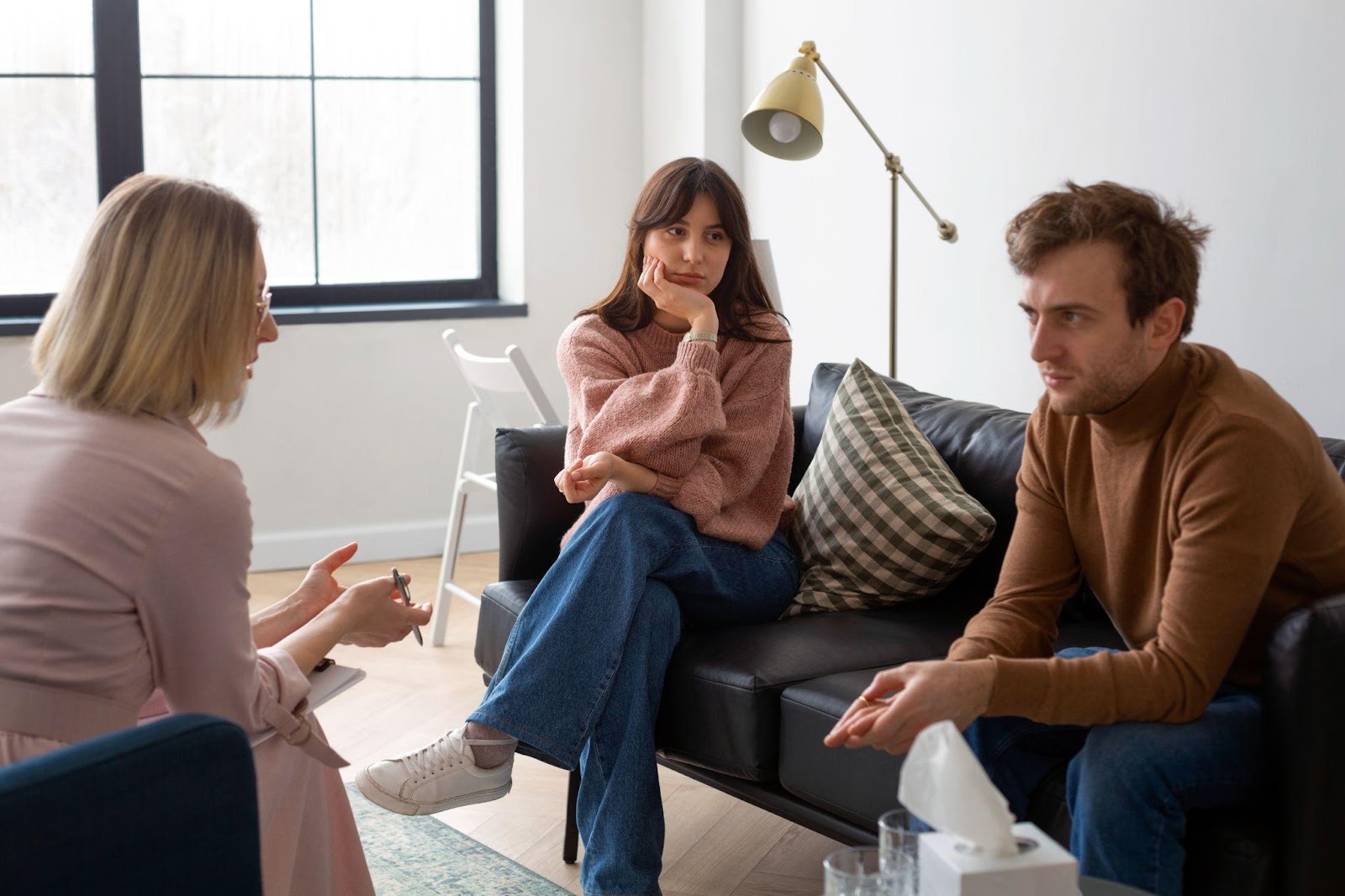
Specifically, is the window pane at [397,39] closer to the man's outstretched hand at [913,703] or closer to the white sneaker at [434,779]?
the white sneaker at [434,779]

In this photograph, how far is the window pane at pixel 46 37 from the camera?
4.44 meters

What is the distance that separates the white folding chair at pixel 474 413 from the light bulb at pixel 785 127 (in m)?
0.81

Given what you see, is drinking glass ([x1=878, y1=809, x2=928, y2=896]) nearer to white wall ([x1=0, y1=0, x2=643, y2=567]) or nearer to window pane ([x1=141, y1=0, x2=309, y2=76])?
white wall ([x1=0, y1=0, x2=643, y2=567])

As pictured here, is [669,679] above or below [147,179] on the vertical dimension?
below

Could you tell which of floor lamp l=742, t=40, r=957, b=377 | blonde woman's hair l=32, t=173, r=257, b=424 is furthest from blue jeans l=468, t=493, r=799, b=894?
floor lamp l=742, t=40, r=957, b=377

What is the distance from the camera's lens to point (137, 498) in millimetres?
1432

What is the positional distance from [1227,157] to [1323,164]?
0.25m

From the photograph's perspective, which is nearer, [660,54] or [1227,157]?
[1227,157]

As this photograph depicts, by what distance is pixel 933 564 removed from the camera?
99.4 inches

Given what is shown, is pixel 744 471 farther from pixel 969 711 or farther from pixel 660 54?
pixel 660 54

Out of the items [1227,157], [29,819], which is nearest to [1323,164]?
[1227,157]

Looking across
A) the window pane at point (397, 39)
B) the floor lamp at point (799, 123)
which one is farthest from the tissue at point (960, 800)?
the window pane at point (397, 39)

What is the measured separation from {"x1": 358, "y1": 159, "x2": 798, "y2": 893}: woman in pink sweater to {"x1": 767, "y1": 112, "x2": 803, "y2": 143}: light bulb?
77 centimetres

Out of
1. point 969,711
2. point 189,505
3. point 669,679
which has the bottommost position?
point 669,679
